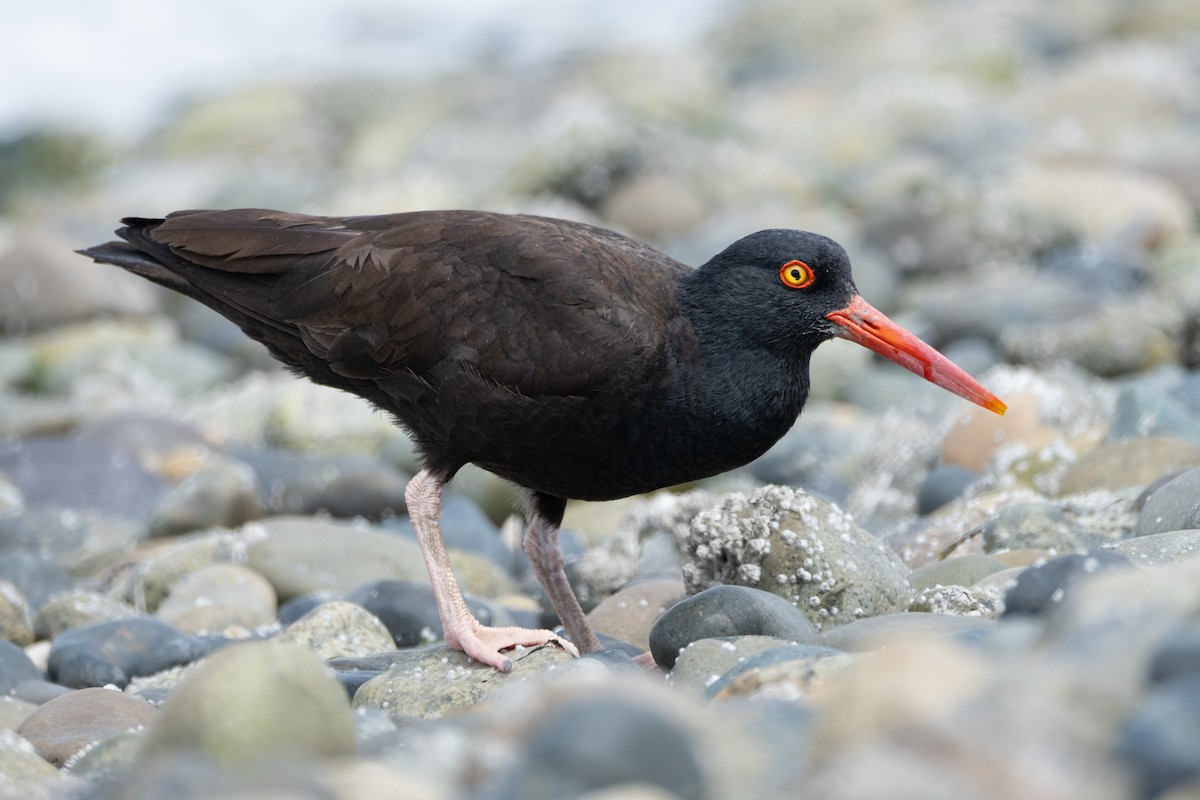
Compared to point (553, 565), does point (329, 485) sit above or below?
above

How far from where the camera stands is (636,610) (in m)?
5.33

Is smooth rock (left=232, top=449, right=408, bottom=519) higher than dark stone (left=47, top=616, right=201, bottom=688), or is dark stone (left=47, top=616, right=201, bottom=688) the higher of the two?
smooth rock (left=232, top=449, right=408, bottom=519)

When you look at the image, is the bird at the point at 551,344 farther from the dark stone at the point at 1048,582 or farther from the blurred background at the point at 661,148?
the blurred background at the point at 661,148

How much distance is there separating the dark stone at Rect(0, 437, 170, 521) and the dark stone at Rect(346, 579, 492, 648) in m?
3.00

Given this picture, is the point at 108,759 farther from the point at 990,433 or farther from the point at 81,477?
the point at 81,477

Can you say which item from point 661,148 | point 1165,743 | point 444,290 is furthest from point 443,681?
point 661,148

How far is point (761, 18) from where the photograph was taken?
24797 millimetres

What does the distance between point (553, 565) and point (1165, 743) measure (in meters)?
3.22

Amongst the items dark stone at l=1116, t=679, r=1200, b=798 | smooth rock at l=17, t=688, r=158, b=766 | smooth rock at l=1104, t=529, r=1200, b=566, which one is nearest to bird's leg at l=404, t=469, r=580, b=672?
smooth rock at l=17, t=688, r=158, b=766

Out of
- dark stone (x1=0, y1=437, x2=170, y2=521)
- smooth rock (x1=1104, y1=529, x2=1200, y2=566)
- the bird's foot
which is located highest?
dark stone (x1=0, y1=437, x2=170, y2=521)

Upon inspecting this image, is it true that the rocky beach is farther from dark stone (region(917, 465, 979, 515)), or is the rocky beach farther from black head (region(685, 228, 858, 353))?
black head (region(685, 228, 858, 353))

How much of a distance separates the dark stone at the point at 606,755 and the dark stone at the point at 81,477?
617 cm

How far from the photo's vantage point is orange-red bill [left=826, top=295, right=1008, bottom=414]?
16.3ft

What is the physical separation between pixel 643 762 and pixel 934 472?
15.2ft
